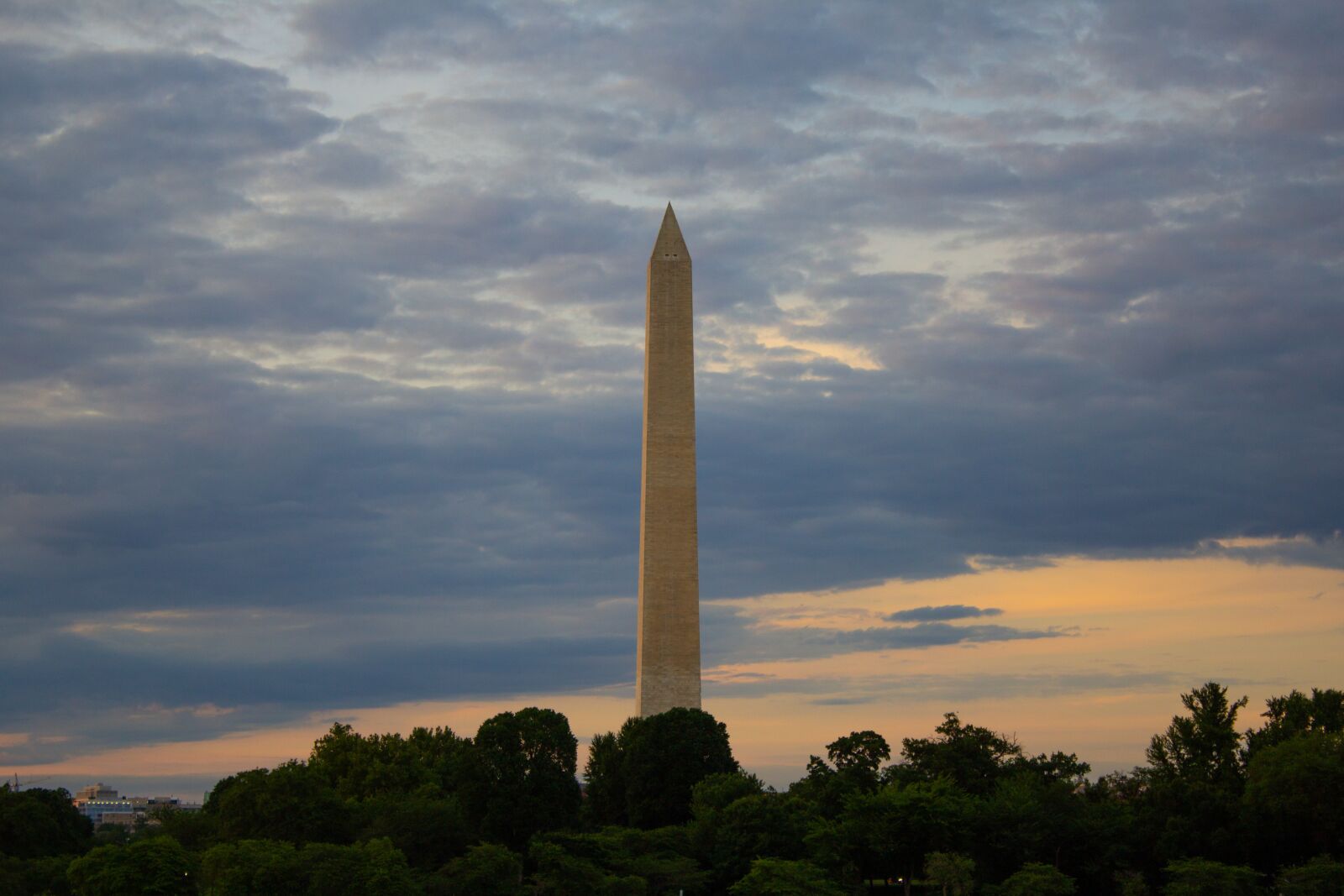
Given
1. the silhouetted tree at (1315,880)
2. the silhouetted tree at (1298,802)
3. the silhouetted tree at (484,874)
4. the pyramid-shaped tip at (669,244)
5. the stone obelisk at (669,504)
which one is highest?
the pyramid-shaped tip at (669,244)

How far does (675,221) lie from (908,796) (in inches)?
1202

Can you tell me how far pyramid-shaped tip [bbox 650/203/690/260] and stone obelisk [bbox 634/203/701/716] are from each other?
4cm

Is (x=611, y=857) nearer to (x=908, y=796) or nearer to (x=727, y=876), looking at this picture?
(x=727, y=876)

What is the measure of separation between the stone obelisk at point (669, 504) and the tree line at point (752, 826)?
312cm

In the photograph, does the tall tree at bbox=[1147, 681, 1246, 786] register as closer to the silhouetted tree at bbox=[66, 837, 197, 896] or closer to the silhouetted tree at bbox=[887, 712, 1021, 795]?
the silhouetted tree at bbox=[887, 712, 1021, 795]

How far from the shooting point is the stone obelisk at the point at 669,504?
70.8 meters

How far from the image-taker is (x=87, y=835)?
7775 cm

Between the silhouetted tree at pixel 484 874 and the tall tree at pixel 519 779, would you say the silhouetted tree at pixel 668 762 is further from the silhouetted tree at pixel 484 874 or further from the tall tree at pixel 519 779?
the silhouetted tree at pixel 484 874

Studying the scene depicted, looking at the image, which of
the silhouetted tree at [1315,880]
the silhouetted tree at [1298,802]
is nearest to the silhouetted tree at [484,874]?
the silhouetted tree at [1315,880]

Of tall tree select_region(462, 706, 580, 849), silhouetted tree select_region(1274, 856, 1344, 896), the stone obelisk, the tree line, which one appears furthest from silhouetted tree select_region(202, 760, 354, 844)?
silhouetted tree select_region(1274, 856, 1344, 896)

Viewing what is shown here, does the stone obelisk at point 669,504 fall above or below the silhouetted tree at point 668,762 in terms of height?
above

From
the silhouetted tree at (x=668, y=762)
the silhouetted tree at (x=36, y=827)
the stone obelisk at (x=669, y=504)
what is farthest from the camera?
the stone obelisk at (x=669, y=504)

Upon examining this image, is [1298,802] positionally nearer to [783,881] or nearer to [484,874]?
[783,881]

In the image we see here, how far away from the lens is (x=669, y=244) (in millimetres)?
73938
